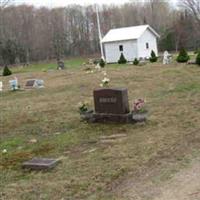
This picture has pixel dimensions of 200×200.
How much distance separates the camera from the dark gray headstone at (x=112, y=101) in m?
10.7

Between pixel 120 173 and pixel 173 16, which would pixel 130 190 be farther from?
pixel 173 16

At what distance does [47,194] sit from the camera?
20.4 ft

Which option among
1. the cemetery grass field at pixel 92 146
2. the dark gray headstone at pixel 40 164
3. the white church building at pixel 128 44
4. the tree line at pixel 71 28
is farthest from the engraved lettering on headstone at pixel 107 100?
the tree line at pixel 71 28

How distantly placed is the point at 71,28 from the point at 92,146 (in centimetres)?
5690

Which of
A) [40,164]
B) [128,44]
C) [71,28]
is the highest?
[71,28]

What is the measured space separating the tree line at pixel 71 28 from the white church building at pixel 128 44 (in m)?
9.74

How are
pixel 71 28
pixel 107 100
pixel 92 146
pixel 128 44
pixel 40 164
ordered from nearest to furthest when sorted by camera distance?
pixel 40 164 → pixel 92 146 → pixel 107 100 → pixel 128 44 → pixel 71 28

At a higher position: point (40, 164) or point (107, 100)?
point (107, 100)

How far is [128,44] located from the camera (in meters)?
39.3

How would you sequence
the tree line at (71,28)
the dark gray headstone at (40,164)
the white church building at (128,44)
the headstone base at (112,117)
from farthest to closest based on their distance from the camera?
Answer: 1. the tree line at (71,28)
2. the white church building at (128,44)
3. the headstone base at (112,117)
4. the dark gray headstone at (40,164)

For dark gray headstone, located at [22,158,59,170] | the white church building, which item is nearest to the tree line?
the white church building

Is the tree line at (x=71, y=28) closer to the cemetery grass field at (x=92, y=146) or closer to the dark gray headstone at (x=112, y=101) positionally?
the cemetery grass field at (x=92, y=146)

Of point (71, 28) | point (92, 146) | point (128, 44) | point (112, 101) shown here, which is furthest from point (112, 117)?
point (71, 28)

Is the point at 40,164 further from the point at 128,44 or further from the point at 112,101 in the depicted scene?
the point at 128,44
